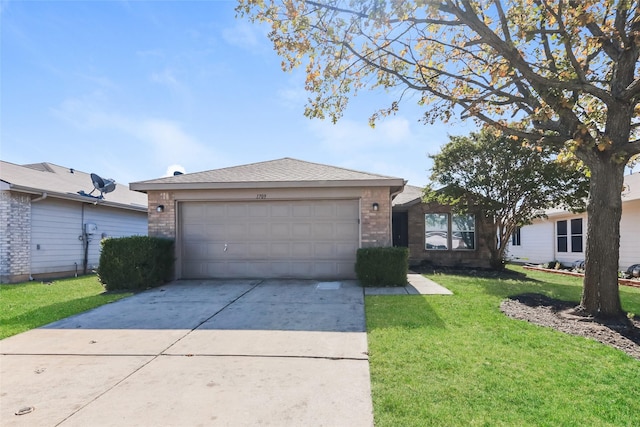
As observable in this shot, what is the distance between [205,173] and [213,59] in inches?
135

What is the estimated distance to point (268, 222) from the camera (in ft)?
33.4

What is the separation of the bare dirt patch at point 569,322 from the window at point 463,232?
293 inches

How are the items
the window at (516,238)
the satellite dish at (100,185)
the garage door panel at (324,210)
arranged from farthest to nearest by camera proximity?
1. the window at (516,238)
2. the satellite dish at (100,185)
3. the garage door panel at (324,210)

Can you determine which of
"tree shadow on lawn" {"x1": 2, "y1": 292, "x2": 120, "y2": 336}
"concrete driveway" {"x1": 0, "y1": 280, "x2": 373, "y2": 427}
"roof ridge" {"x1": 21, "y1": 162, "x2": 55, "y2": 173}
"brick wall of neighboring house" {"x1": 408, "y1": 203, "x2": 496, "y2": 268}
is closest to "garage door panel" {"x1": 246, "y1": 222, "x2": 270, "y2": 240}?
"concrete driveway" {"x1": 0, "y1": 280, "x2": 373, "y2": 427}

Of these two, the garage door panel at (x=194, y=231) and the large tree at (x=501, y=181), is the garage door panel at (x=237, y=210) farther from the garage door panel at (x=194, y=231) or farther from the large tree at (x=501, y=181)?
the large tree at (x=501, y=181)

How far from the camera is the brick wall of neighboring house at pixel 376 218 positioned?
9688 mm

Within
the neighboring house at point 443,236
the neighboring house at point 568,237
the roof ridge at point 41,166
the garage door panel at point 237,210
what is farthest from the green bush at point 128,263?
the neighboring house at point 568,237

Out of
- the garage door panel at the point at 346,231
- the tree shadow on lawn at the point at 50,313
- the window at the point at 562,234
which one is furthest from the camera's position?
the window at the point at 562,234

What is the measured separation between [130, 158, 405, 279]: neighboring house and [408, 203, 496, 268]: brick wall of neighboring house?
532 cm

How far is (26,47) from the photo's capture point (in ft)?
29.4

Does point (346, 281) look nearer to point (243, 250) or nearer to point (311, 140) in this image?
point (243, 250)

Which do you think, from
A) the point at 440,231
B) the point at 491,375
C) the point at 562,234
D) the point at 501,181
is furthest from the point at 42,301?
A: the point at 562,234

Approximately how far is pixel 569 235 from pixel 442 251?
6.30 metres

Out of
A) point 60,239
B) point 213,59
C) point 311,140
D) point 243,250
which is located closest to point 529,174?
point 311,140
